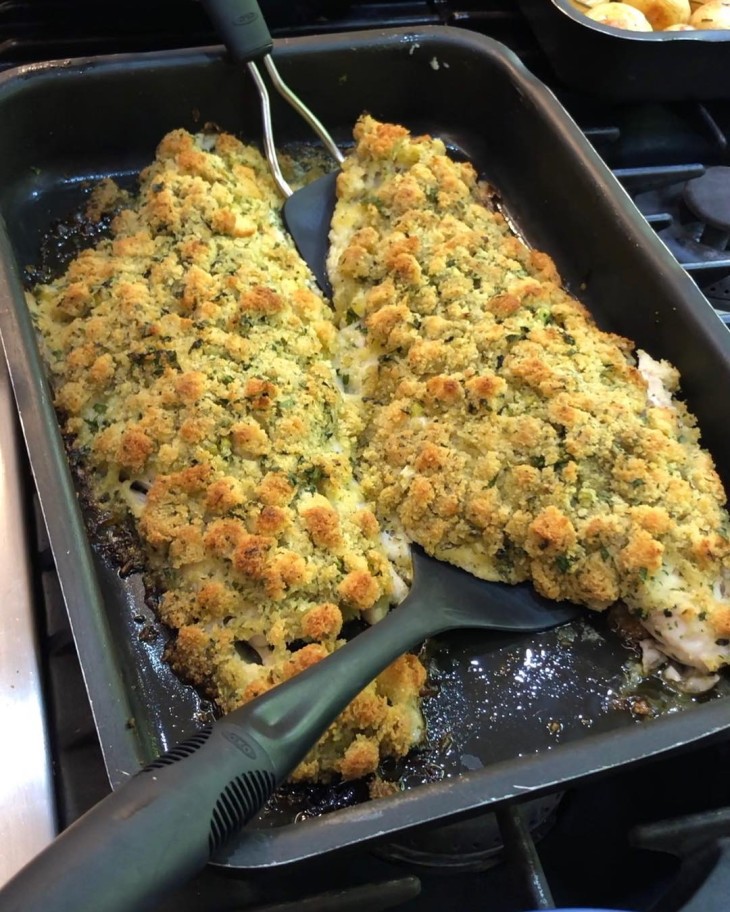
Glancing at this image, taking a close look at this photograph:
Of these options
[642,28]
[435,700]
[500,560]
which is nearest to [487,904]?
[435,700]

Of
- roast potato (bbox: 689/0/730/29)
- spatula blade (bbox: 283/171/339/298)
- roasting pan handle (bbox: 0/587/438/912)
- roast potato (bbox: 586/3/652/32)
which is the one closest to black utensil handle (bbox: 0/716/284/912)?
roasting pan handle (bbox: 0/587/438/912)

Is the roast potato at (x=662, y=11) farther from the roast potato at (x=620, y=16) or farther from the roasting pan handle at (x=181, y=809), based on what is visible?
the roasting pan handle at (x=181, y=809)

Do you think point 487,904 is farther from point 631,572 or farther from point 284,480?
point 284,480

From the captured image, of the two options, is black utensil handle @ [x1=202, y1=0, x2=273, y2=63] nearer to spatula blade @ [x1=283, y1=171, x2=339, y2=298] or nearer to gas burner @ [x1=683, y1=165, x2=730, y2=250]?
spatula blade @ [x1=283, y1=171, x2=339, y2=298]

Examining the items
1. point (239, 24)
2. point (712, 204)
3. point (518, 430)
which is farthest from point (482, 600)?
point (239, 24)

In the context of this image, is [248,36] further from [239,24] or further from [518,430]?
[518,430]

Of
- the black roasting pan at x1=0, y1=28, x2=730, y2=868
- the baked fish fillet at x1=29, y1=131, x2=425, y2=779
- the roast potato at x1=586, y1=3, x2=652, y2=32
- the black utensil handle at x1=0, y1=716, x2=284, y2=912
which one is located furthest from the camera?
the roast potato at x1=586, y1=3, x2=652, y2=32
